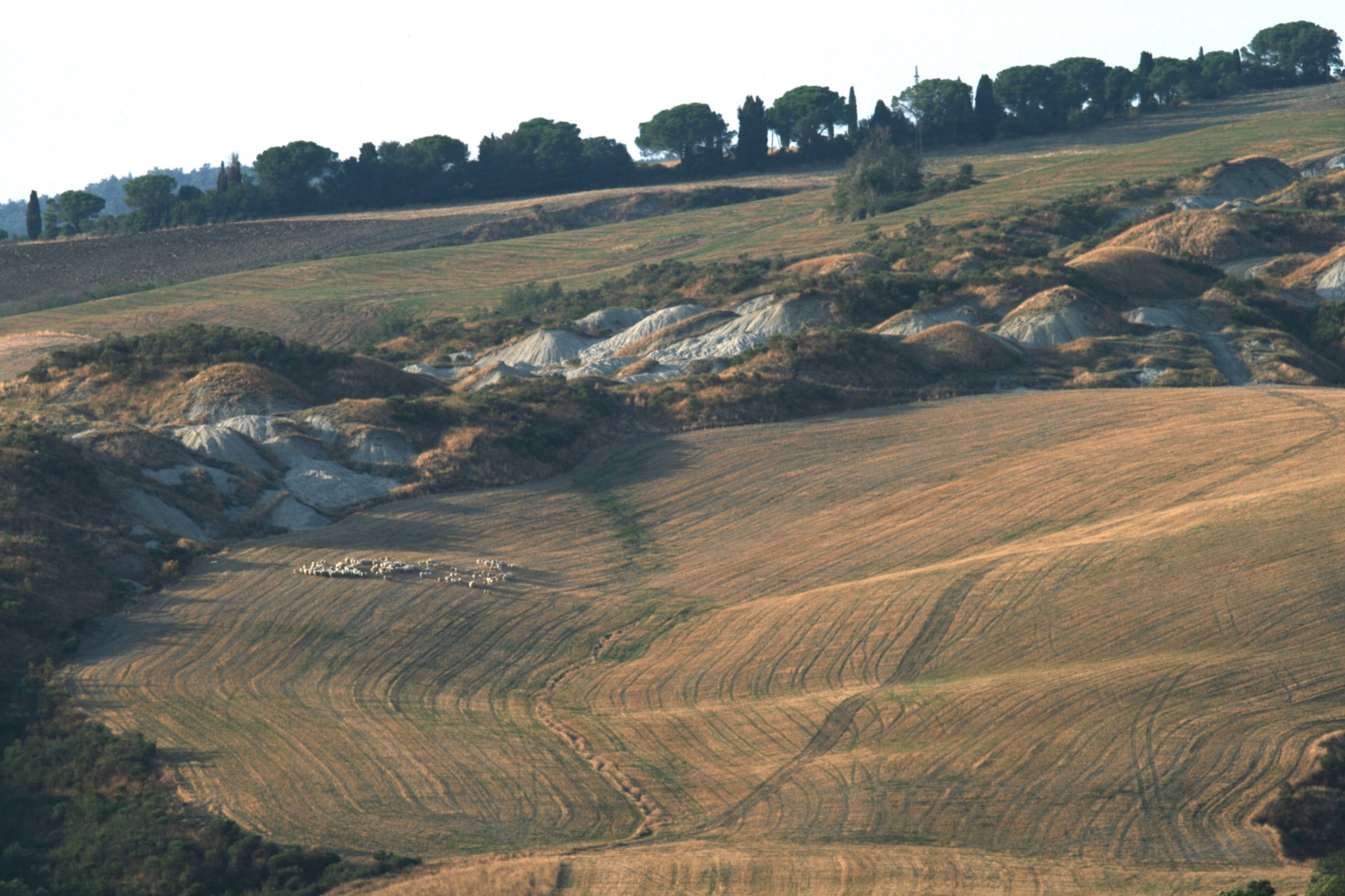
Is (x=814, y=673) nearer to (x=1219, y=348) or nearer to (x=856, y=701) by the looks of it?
(x=856, y=701)

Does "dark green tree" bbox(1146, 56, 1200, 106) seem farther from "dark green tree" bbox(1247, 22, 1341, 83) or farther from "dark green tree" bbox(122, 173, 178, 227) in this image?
"dark green tree" bbox(122, 173, 178, 227)

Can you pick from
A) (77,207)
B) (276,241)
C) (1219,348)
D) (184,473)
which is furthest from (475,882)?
(77,207)

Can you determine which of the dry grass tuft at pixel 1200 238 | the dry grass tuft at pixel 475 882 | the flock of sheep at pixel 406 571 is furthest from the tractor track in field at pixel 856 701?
the dry grass tuft at pixel 1200 238

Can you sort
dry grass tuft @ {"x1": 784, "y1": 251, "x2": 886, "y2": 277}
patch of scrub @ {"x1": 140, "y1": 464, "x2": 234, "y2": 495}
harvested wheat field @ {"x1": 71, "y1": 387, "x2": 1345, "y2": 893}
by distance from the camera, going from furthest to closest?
1. dry grass tuft @ {"x1": 784, "y1": 251, "x2": 886, "y2": 277}
2. patch of scrub @ {"x1": 140, "y1": 464, "x2": 234, "y2": 495}
3. harvested wheat field @ {"x1": 71, "y1": 387, "x2": 1345, "y2": 893}

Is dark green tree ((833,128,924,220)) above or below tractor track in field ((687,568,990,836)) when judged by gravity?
above

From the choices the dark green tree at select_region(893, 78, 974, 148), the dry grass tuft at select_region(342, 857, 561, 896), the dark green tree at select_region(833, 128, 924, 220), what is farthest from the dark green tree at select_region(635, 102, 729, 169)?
the dry grass tuft at select_region(342, 857, 561, 896)

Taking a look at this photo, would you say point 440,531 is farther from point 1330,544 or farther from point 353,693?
point 1330,544

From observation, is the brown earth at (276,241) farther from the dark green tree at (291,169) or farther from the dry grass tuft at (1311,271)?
the dry grass tuft at (1311,271)
